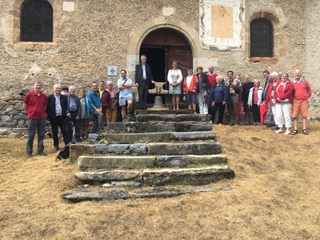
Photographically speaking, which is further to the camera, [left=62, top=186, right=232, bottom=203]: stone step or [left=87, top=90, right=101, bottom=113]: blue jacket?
[left=87, top=90, right=101, bottom=113]: blue jacket

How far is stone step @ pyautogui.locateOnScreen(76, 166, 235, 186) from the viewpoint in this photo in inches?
182

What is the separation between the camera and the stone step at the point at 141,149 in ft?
17.5

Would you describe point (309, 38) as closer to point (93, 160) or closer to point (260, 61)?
point (260, 61)

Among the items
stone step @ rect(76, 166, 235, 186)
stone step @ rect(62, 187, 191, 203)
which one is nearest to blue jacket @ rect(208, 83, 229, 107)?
stone step @ rect(76, 166, 235, 186)

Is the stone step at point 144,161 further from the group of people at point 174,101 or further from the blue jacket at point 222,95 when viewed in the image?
the blue jacket at point 222,95

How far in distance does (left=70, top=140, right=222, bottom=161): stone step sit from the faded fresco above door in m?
5.24

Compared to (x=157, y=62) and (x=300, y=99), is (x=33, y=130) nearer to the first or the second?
(x=157, y=62)

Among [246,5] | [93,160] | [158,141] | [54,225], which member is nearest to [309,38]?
[246,5]

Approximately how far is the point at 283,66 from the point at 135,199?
314 inches

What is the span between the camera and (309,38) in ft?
32.9

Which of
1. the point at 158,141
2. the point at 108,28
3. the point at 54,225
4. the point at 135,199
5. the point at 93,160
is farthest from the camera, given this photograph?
the point at 108,28

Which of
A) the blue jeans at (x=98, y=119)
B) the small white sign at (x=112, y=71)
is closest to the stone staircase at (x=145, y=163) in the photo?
the blue jeans at (x=98, y=119)

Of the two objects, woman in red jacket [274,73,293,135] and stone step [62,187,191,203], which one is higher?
woman in red jacket [274,73,293,135]

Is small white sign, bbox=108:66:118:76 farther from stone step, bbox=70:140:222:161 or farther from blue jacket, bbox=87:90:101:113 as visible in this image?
stone step, bbox=70:140:222:161
